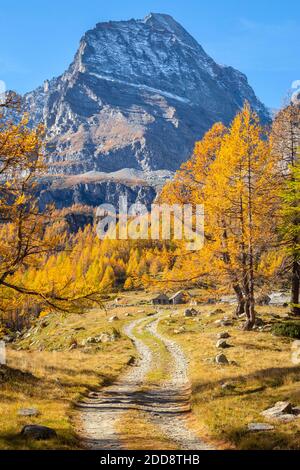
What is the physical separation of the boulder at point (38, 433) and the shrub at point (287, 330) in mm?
20409

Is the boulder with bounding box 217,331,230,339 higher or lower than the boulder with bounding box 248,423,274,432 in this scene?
lower

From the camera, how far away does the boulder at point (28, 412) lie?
13.6 meters

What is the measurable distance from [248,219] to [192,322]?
20.8 metres

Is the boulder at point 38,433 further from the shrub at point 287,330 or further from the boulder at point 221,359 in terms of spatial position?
the shrub at point 287,330

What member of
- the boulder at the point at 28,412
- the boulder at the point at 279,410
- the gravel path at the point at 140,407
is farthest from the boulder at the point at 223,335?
the boulder at the point at 28,412

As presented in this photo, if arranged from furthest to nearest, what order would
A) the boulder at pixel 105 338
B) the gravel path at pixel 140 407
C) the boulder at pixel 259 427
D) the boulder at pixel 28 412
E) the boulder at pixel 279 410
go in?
the boulder at pixel 105 338, the boulder at pixel 28 412, the boulder at pixel 279 410, the gravel path at pixel 140 407, the boulder at pixel 259 427

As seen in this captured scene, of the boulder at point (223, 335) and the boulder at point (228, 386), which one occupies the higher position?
the boulder at point (228, 386)

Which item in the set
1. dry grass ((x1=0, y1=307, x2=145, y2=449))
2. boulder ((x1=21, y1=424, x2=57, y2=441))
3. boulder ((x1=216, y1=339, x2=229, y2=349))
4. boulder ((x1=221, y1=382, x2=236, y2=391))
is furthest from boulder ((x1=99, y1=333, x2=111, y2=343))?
boulder ((x1=21, y1=424, x2=57, y2=441))

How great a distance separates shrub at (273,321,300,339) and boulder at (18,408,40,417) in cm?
1886

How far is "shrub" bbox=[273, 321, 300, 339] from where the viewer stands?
2856cm

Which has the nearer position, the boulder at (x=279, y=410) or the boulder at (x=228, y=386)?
the boulder at (x=279, y=410)

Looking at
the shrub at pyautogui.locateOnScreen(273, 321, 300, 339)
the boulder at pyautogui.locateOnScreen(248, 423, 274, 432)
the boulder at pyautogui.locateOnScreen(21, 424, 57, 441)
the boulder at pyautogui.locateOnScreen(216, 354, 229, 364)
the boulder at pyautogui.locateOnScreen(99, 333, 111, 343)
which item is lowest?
the boulder at pyautogui.locateOnScreen(99, 333, 111, 343)

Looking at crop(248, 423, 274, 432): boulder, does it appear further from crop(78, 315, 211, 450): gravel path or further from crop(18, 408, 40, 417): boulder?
crop(18, 408, 40, 417): boulder

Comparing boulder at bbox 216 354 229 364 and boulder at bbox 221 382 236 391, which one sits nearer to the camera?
boulder at bbox 221 382 236 391
